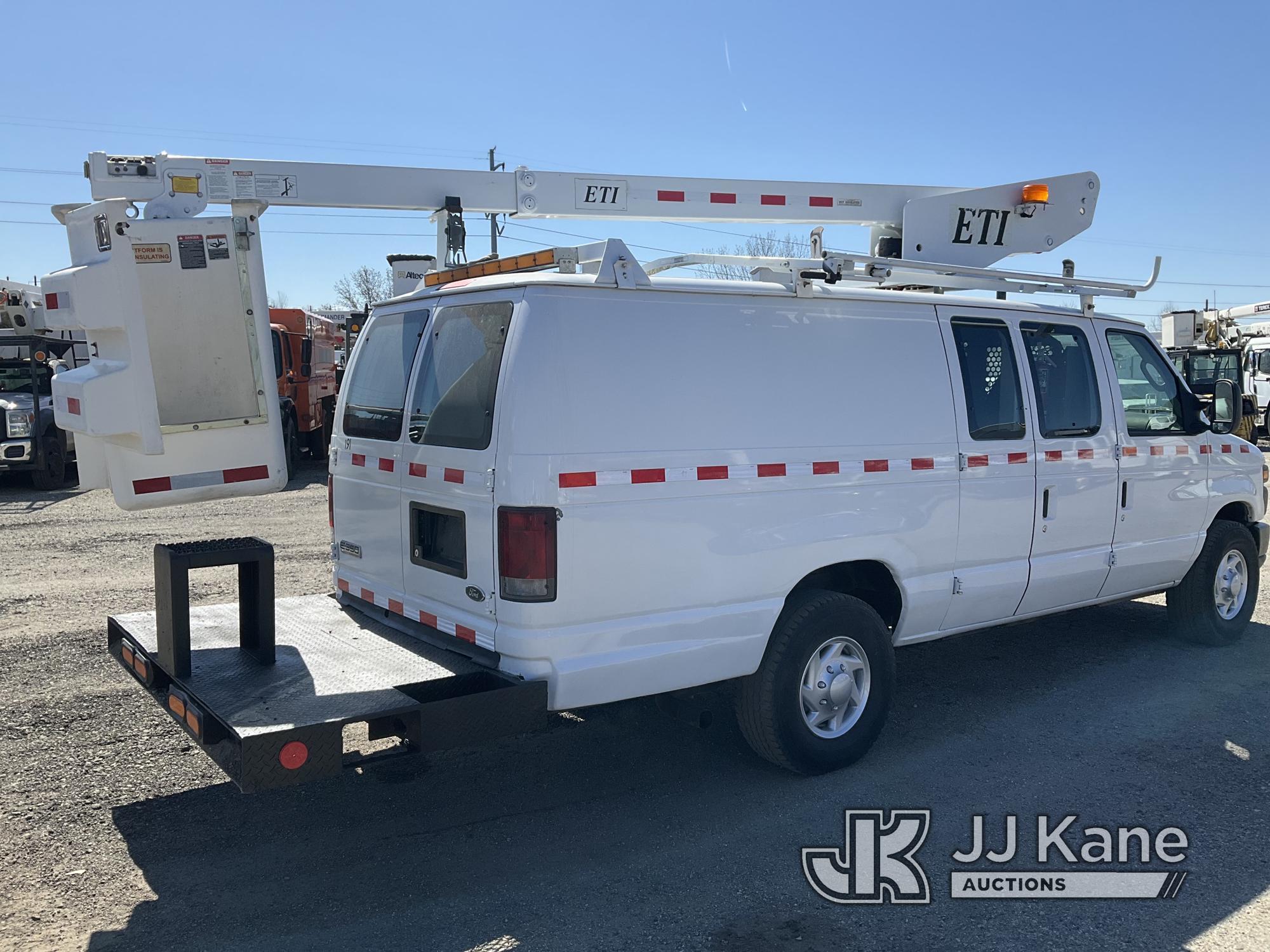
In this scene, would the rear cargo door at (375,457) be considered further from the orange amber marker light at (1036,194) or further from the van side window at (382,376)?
the orange amber marker light at (1036,194)

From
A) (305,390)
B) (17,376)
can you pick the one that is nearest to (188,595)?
(17,376)

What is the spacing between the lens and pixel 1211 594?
6898 mm

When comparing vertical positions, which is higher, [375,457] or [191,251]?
[191,251]

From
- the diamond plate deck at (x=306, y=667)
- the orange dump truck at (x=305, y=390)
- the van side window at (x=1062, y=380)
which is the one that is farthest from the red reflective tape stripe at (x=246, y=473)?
the orange dump truck at (x=305, y=390)

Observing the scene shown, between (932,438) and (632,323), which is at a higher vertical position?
(632,323)

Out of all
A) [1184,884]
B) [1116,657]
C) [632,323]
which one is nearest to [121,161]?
[632,323]

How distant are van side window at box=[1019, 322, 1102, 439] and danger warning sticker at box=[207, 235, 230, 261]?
4.04 meters

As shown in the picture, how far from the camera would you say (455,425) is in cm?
425

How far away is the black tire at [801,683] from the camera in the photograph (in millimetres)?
4555

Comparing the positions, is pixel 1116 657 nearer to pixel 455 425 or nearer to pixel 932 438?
pixel 932 438

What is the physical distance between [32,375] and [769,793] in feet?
47.4

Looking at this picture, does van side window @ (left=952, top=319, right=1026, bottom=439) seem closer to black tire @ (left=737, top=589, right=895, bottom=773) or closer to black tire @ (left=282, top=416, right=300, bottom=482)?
black tire @ (left=737, top=589, right=895, bottom=773)

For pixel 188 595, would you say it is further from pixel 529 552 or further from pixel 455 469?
pixel 529 552

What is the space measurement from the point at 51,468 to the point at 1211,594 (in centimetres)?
1527
